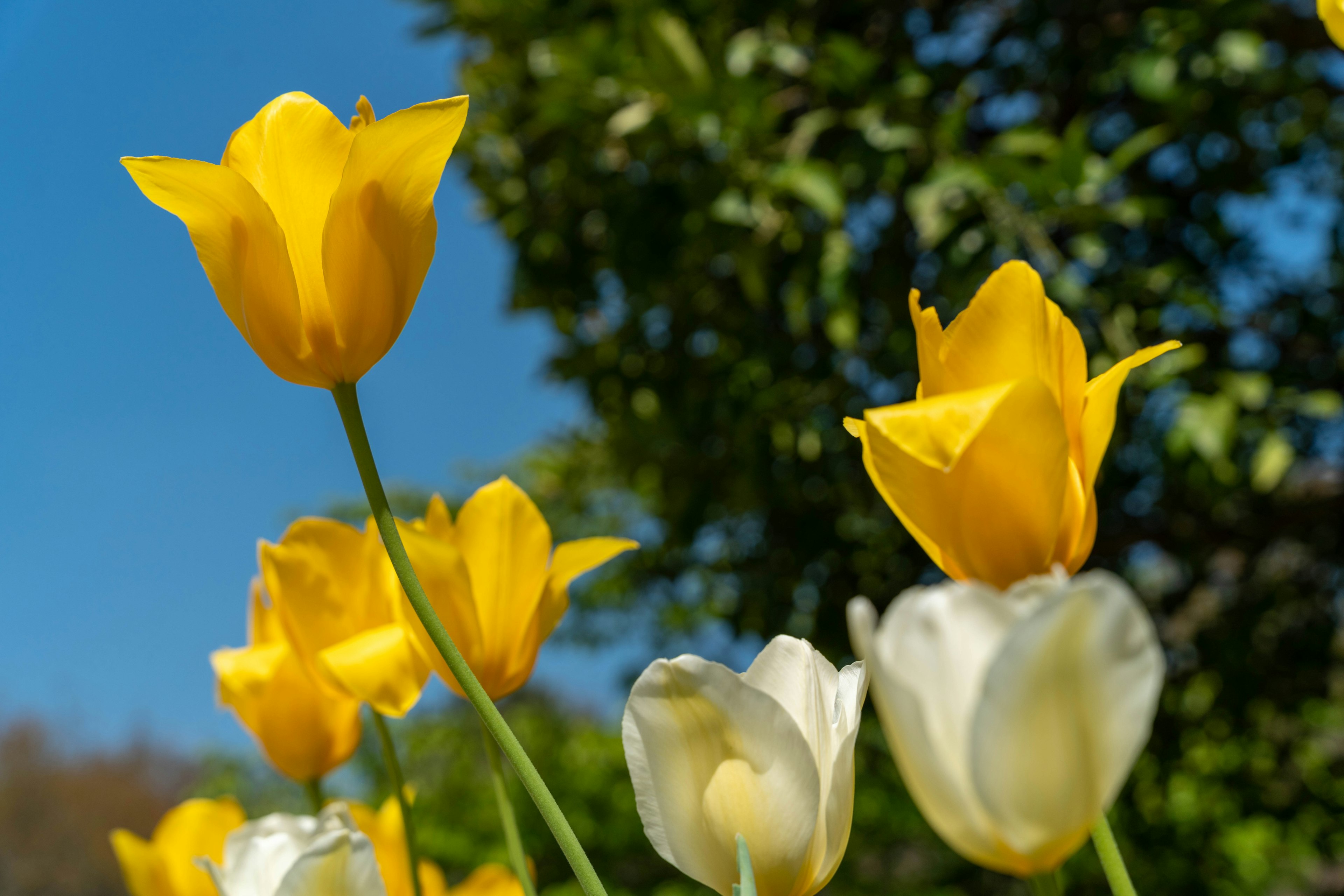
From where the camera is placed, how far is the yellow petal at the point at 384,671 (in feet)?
1.13

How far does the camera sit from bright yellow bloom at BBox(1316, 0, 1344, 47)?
0.97ft

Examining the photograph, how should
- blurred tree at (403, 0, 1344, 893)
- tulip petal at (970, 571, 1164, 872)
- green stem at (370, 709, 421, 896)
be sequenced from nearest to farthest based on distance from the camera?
1. tulip petal at (970, 571, 1164, 872)
2. green stem at (370, 709, 421, 896)
3. blurred tree at (403, 0, 1344, 893)

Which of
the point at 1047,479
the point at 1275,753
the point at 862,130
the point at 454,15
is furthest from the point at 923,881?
the point at 1047,479

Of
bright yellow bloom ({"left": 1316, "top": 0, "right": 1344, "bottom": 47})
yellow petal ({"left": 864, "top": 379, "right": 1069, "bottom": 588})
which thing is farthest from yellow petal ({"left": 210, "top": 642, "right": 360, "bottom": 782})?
bright yellow bloom ({"left": 1316, "top": 0, "right": 1344, "bottom": 47})

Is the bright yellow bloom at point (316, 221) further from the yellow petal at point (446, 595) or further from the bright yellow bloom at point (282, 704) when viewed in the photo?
the bright yellow bloom at point (282, 704)

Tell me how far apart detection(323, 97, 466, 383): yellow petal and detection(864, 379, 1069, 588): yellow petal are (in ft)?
0.42

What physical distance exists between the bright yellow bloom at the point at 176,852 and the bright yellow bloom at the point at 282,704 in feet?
0.19

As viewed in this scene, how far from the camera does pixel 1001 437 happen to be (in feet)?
0.76

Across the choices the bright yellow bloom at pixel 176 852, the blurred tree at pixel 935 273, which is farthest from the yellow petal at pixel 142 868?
the blurred tree at pixel 935 273

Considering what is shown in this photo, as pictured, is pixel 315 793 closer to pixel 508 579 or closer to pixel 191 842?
pixel 191 842

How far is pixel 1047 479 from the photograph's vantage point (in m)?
0.24

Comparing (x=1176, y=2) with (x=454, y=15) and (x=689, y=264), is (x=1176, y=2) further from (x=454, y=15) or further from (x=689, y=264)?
(x=454, y=15)

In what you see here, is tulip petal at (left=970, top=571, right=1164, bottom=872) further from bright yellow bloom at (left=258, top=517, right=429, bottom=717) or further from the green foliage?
the green foliage

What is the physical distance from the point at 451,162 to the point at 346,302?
2184 millimetres
